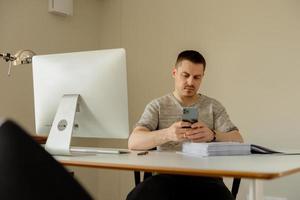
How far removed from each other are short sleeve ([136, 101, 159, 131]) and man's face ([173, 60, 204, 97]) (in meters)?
0.18

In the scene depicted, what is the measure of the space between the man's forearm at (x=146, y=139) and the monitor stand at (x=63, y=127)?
0.41 metres

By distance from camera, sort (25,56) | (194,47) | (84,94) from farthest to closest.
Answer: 1. (194,47)
2. (25,56)
3. (84,94)

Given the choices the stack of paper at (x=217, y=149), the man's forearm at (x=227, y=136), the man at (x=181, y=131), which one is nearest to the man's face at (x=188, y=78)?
the man at (x=181, y=131)

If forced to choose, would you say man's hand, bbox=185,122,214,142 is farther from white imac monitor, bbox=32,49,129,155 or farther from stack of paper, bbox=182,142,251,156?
white imac monitor, bbox=32,49,129,155

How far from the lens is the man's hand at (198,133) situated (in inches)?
69.2

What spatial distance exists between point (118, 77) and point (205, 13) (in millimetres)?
1751

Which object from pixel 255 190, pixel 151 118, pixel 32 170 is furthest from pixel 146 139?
pixel 32 170

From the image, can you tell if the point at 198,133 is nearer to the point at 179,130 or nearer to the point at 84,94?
the point at 179,130

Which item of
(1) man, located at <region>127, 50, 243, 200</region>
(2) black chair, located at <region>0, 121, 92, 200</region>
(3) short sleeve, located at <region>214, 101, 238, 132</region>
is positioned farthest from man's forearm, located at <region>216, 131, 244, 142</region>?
(2) black chair, located at <region>0, 121, 92, 200</region>

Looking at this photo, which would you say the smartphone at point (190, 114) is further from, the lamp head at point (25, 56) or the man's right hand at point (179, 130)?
the lamp head at point (25, 56)

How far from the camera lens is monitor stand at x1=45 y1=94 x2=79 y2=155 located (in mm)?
1687

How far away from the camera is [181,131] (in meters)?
1.74

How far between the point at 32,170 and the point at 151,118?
5.50 ft

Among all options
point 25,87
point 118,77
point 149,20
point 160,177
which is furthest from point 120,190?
point 118,77
